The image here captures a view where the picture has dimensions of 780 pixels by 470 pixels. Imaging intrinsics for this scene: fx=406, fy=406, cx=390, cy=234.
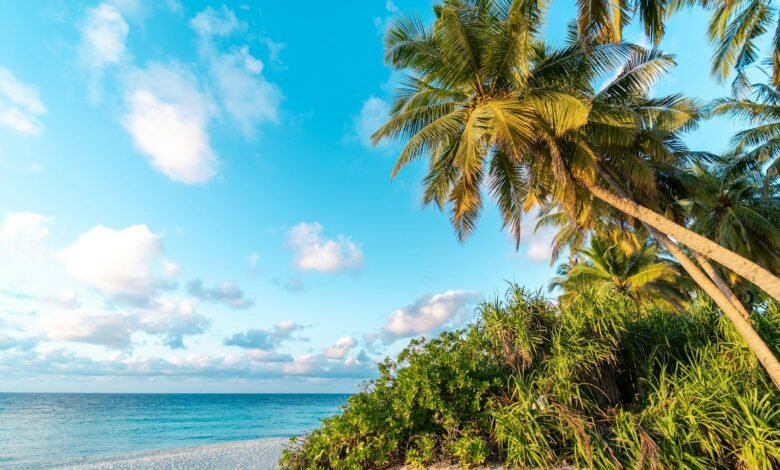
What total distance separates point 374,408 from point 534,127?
21.4ft

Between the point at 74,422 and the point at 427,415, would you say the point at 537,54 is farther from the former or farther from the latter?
the point at 74,422

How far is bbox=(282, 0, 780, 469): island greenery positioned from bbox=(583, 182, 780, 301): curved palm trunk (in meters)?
0.03

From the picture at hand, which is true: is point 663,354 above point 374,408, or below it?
above

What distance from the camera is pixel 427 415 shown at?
6.28m

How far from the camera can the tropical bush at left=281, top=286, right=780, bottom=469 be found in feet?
16.2

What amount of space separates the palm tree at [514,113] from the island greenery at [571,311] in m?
0.04

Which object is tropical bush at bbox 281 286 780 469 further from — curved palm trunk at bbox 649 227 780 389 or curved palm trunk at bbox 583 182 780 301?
curved palm trunk at bbox 583 182 780 301

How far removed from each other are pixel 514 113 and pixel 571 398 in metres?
5.37

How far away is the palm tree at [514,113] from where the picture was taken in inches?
319

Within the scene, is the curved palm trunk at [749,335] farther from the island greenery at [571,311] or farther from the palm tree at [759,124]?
the palm tree at [759,124]

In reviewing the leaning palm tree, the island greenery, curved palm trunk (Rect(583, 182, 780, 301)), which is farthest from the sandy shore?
the leaning palm tree

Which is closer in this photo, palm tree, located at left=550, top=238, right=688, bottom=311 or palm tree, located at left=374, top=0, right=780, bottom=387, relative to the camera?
palm tree, located at left=374, top=0, right=780, bottom=387

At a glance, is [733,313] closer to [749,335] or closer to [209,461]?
[749,335]

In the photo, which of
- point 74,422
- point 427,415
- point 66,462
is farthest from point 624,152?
point 74,422
